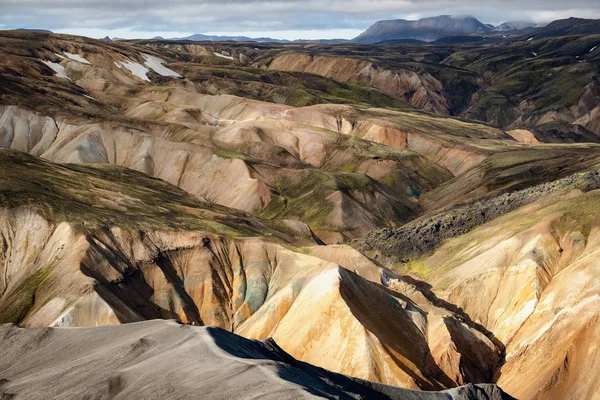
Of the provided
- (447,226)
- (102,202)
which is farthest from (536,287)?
(102,202)

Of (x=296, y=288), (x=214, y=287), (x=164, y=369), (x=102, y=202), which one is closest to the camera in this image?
(x=164, y=369)

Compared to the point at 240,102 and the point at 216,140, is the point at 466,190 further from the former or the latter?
the point at 240,102

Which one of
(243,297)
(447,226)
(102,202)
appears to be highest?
(102,202)

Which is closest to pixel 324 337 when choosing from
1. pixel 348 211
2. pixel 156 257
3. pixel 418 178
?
pixel 156 257

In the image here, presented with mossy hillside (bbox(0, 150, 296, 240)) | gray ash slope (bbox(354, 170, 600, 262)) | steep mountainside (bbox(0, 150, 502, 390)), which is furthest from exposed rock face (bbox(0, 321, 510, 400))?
gray ash slope (bbox(354, 170, 600, 262))

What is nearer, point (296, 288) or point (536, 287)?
point (296, 288)

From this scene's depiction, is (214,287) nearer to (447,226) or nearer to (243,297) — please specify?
(243,297)

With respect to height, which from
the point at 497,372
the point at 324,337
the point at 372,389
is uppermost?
the point at 372,389

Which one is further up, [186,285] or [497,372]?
[186,285]

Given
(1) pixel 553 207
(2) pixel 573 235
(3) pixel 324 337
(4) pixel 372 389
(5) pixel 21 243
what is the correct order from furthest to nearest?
(1) pixel 553 207, (2) pixel 573 235, (5) pixel 21 243, (3) pixel 324 337, (4) pixel 372 389
